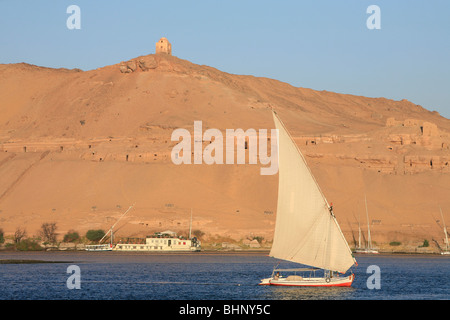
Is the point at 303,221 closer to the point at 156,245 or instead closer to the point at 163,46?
the point at 156,245

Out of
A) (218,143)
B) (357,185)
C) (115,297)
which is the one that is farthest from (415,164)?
(115,297)

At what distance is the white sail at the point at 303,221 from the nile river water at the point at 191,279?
6.48 feet

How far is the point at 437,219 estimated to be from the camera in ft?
342

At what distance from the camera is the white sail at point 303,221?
151 ft

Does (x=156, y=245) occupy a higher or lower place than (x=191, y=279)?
higher

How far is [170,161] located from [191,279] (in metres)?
58.7

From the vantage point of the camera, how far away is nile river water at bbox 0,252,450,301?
4709 cm

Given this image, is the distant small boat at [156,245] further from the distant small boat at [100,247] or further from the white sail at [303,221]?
the white sail at [303,221]

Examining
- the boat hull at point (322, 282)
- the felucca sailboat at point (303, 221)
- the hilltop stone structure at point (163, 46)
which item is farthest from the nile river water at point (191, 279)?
the hilltop stone structure at point (163, 46)

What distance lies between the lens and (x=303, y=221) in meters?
46.5

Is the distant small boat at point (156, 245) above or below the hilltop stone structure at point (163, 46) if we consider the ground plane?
below

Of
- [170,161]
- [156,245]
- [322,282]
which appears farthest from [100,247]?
[322,282]
